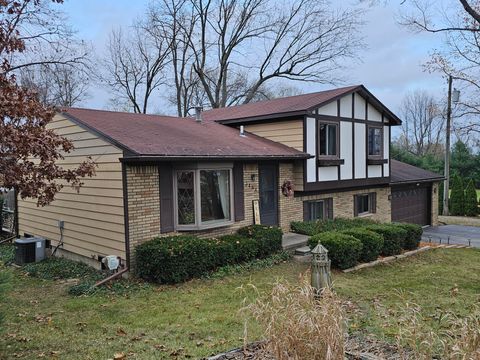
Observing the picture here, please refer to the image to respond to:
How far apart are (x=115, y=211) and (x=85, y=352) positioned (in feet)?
15.3

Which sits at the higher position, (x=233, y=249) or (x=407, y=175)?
(x=407, y=175)

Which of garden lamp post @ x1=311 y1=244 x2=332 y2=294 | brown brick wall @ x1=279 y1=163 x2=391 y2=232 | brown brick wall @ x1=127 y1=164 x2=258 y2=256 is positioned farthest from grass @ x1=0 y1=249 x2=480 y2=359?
brown brick wall @ x1=279 y1=163 x2=391 y2=232

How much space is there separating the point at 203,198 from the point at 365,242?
4.50m

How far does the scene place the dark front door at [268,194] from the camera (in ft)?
40.2

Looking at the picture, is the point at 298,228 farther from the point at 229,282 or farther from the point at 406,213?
the point at 406,213

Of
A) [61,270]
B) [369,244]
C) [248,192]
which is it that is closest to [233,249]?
[248,192]

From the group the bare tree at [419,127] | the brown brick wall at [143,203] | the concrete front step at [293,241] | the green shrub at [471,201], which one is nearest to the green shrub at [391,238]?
the concrete front step at [293,241]

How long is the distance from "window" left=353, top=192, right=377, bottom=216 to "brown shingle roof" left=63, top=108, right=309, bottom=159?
4.38m

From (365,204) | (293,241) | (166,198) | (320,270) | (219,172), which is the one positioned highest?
(219,172)

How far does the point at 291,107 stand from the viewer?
44.7 feet

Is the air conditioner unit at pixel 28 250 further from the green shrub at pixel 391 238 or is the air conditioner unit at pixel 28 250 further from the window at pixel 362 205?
the window at pixel 362 205

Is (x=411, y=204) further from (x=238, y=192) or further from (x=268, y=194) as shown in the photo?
(x=238, y=192)

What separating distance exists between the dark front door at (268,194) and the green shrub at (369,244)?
2388 mm

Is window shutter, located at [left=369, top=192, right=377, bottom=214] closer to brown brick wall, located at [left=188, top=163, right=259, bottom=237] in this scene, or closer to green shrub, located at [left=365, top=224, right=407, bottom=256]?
green shrub, located at [left=365, top=224, right=407, bottom=256]
